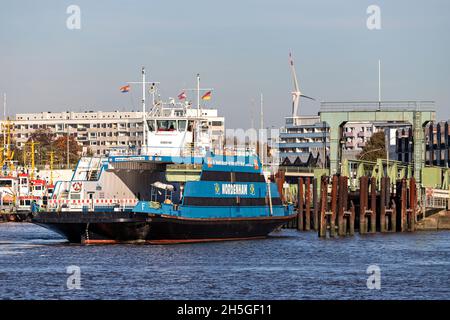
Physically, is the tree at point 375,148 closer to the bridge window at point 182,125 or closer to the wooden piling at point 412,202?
the wooden piling at point 412,202

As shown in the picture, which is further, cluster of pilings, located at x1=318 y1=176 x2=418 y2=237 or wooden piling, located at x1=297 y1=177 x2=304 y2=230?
wooden piling, located at x1=297 y1=177 x2=304 y2=230

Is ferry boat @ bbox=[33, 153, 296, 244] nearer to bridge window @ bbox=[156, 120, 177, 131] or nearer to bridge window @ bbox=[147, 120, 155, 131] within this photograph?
bridge window @ bbox=[156, 120, 177, 131]

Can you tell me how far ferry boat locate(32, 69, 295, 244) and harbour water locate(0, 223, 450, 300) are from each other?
54.4 inches

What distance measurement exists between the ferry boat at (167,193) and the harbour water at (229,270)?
1.38 meters

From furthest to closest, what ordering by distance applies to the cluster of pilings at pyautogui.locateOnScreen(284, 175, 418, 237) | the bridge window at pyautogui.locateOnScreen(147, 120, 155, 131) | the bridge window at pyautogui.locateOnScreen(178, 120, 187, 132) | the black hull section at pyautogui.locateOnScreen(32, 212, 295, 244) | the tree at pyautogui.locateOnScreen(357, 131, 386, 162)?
the tree at pyautogui.locateOnScreen(357, 131, 386, 162), the cluster of pilings at pyautogui.locateOnScreen(284, 175, 418, 237), the bridge window at pyautogui.locateOnScreen(147, 120, 155, 131), the bridge window at pyautogui.locateOnScreen(178, 120, 187, 132), the black hull section at pyautogui.locateOnScreen(32, 212, 295, 244)

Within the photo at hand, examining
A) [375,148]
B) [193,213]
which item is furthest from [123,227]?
[375,148]

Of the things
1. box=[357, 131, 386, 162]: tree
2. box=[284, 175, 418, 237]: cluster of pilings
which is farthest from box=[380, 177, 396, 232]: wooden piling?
box=[357, 131, 386, 162]: tree

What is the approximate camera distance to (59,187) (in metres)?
70.8

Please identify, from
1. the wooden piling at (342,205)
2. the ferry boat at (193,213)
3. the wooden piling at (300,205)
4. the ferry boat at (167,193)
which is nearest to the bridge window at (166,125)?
the ferry boat at (167,193)

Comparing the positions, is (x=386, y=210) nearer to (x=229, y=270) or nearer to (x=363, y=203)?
(x=363, y=203)

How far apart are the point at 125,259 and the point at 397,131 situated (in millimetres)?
141286

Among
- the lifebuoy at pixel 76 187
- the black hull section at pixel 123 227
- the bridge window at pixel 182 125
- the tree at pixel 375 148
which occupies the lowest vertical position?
the black hull section at pixel 123 227

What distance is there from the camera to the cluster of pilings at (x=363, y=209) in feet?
275

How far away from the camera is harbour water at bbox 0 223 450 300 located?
154 ft
